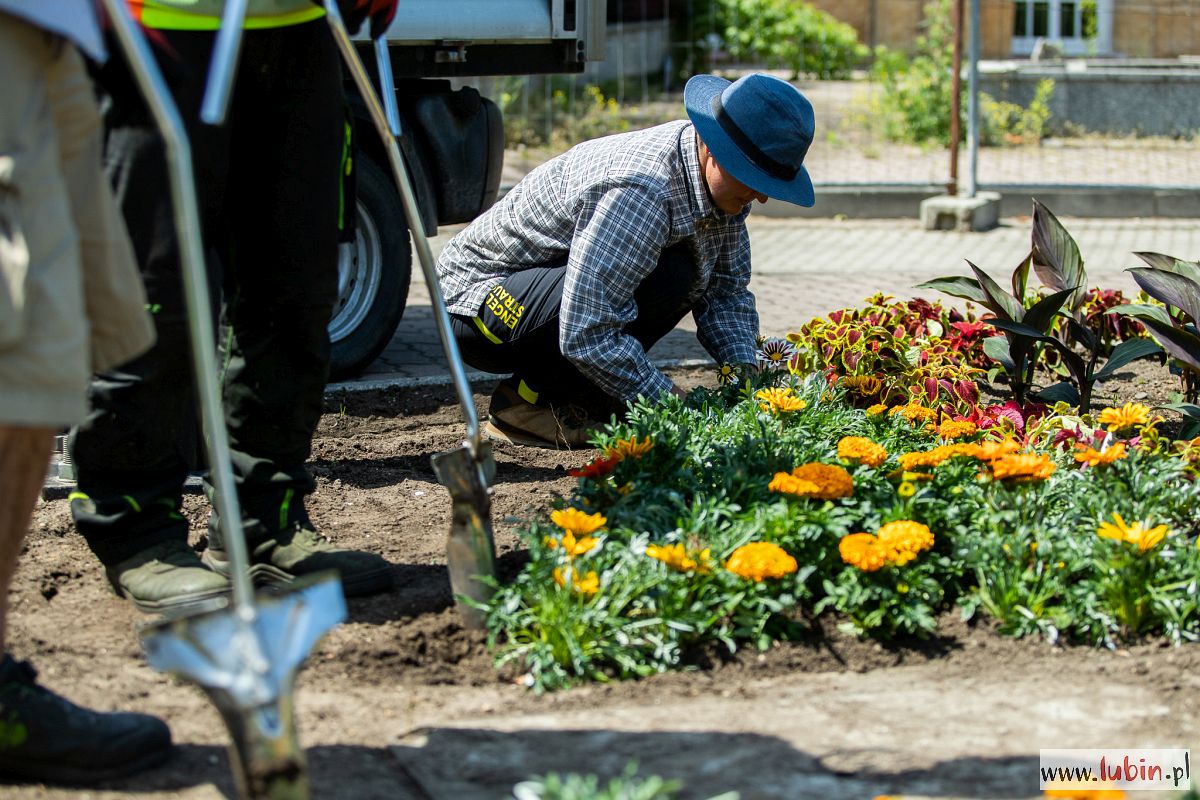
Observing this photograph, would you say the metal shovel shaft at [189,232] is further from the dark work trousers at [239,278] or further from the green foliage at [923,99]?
the green foliage at [923,99]

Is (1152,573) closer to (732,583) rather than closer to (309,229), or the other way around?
(732,583)

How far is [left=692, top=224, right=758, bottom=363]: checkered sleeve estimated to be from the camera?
427cm

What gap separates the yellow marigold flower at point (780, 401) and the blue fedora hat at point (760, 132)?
527mm

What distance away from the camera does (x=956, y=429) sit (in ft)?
11.2

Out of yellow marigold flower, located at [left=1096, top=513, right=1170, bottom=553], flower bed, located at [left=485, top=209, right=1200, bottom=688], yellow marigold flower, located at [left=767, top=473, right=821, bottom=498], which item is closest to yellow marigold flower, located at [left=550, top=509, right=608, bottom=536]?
flower bed, located at [left=485, top=209, right=1200, bottom=688]

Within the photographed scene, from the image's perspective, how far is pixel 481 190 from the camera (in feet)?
17.5

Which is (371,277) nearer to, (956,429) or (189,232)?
(956,429)

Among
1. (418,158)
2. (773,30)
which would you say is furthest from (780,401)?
(773,30)

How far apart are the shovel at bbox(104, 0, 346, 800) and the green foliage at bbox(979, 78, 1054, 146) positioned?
11.5 meters

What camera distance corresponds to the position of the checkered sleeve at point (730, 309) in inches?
168

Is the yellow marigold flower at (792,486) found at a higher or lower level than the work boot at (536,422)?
higher

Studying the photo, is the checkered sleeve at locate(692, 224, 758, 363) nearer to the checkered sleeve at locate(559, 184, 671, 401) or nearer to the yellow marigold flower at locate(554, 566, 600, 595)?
the checkered sleeve at locate(559, 184, 671, 401)

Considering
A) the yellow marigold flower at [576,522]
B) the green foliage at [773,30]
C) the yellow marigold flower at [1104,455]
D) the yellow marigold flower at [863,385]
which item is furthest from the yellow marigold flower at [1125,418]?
the green foliage at [773,30]

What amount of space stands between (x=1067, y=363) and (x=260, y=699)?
10.4ft
